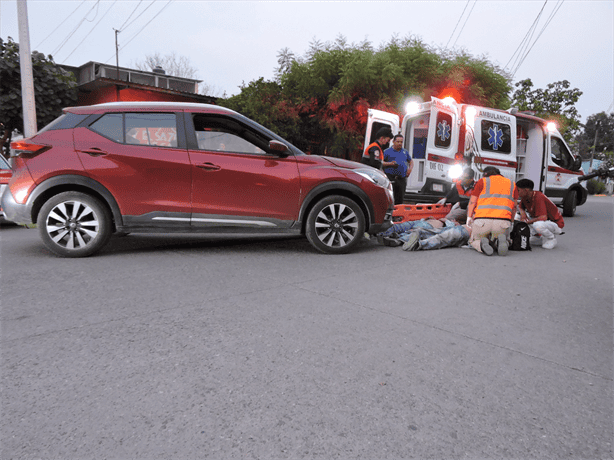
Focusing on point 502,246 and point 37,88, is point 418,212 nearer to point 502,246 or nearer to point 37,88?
point 502,246

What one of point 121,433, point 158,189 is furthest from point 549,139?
point 121,433

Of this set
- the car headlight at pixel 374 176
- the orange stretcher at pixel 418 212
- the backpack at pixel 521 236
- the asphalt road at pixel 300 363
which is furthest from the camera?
the orange stretcher at pixel 418 212

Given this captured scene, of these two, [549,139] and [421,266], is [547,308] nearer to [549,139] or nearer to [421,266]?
[421,266]

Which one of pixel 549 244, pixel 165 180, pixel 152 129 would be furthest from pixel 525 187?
pixel 152 129

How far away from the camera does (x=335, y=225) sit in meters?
6.55

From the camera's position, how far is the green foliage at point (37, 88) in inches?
651

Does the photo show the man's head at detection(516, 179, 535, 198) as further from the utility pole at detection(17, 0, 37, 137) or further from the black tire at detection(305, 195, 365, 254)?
the utility pole at detection(17, 0, 37, 137)

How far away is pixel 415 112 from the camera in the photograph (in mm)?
10734

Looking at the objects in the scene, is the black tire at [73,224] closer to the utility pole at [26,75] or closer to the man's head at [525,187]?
the utility pole at [26,75]

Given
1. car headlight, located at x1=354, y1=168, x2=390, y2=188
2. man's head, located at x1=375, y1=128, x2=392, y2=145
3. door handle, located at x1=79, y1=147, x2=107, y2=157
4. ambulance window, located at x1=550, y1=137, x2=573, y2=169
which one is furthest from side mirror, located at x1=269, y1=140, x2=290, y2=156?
ambulance window, located at x1=550, y1=137, x2=573, y2=169

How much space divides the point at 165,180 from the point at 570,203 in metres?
12.6

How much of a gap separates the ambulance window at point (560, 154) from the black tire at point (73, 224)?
40.3 feet

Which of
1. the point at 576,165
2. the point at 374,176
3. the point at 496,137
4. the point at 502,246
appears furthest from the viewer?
the point at 576,165

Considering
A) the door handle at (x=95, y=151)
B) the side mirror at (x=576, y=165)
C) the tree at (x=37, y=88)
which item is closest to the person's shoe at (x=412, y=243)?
the door handle at (x=95, y=151)
